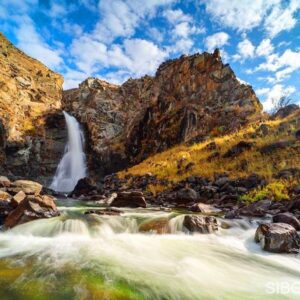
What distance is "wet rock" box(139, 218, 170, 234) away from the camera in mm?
10500

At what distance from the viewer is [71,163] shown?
155ft

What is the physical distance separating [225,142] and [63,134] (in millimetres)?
33701

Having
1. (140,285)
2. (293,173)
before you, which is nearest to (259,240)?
(140,285)

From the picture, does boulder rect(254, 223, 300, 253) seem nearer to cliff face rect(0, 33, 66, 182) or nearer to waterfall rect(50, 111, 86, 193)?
waterfall rect(50, 111, 86, 193)

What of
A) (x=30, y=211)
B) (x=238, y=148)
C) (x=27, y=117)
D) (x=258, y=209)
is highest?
(x=27, y=117)

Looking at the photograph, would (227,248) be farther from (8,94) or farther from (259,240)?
(8,94)

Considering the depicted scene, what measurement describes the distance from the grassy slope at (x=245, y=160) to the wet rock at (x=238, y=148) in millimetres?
370

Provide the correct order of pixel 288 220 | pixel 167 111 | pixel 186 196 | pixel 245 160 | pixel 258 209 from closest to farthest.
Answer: pixel 288 220 → pixel 258 209 → pixel 186 196 → pixel 245 160 → pixel 167 111

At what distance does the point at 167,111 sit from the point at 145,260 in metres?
35.6

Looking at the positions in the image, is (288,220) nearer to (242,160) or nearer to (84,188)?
(242,160)

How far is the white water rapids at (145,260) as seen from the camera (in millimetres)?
5684

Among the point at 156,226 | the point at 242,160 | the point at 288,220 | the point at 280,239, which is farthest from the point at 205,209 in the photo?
the point at 242,160

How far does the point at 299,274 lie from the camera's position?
693 cm

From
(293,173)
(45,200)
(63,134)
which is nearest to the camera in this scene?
(45,200)
